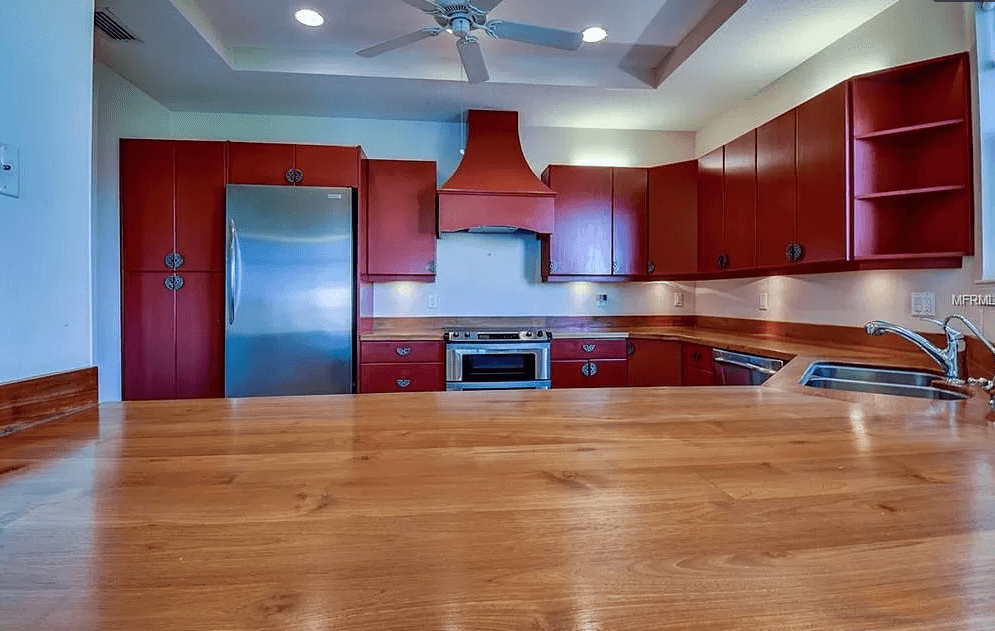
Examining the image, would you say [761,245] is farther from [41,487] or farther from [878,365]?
[41,487]

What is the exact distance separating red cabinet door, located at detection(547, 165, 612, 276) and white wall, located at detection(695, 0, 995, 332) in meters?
1.00

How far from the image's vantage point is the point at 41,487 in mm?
644

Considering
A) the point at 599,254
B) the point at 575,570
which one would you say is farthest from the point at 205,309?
the point at 575,570

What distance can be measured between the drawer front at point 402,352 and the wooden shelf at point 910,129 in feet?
8.24

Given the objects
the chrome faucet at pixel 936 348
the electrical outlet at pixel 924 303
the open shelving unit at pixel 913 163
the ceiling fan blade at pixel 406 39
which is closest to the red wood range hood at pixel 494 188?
the ceiling fan blade at pixel 406 39

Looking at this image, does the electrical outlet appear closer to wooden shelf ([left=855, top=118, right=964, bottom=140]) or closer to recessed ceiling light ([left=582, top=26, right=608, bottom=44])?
wooden shelf ([left=855, top=118, right=964, bottom=140])

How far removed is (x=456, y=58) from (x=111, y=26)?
1791 millimetres

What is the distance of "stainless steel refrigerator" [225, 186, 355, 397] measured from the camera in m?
3.04

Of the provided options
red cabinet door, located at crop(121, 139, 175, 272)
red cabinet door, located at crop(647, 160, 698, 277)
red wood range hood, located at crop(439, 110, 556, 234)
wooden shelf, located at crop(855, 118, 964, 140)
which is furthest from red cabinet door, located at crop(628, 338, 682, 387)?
red cabinet door, located at crop(121, 139, 175, 272)

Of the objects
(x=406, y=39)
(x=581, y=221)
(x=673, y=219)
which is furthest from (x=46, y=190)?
(x=673, y=219)

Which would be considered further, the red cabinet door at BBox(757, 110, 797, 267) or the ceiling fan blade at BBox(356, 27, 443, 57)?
the red cabinet door at BBox(757, 110, 797, 267)

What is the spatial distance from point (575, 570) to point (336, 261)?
9.67 ft

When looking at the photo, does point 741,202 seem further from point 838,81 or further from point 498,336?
point 498,336

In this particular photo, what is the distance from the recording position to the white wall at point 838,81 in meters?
2.09
